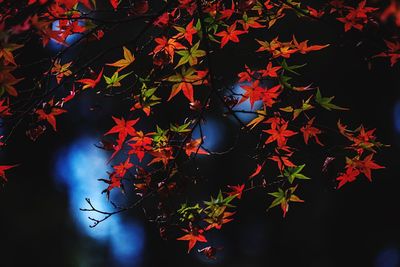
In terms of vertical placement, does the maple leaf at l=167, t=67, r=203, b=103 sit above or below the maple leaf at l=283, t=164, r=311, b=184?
above

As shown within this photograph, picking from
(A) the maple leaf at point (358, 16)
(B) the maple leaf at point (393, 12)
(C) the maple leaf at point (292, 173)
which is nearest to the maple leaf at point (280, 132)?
(C) the maple leaf at point (292, 173)

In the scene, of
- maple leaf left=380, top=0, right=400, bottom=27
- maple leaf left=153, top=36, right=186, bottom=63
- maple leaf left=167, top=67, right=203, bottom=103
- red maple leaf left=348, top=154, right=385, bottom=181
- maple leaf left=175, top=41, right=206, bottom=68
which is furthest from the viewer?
red maple leaf left=348, top=154, right=385, bottom=181

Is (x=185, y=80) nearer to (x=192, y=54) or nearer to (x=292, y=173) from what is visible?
(x=192, y=54)

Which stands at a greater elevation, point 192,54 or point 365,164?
point 192,54

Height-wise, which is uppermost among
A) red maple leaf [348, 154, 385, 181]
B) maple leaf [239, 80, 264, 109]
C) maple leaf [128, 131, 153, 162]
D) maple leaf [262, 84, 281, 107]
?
maple leaf [239, 80, 264, 109]

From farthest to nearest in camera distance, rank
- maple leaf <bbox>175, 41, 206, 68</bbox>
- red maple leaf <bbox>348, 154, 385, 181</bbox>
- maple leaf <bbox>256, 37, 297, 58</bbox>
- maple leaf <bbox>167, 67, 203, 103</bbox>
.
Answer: red maple leaf <bbox>348, 154, 385, 181</bbox> < maple leaf <bbox>256, 37, 297, 58</bbox> < maple leaf <bbox>175, 41, 206, 68</bbox> < maple leaf <bbox>167, 67, 203, 103</bbox>

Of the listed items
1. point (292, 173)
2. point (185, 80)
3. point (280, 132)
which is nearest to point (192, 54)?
point (185, 80)

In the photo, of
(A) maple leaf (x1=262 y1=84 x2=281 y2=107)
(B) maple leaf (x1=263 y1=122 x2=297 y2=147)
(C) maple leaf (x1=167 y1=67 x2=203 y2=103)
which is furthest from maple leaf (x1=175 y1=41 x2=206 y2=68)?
(B) maple leaf (x1=263 y1=122 x2=297 y2=147)

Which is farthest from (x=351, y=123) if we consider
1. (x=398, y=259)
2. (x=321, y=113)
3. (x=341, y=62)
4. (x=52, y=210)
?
(x=52, y=210)

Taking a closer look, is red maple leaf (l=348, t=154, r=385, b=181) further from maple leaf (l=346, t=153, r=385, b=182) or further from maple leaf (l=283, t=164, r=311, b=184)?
maple leaf (l=283, t=164, r=311, b=184)

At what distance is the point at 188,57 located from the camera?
218 centimetres

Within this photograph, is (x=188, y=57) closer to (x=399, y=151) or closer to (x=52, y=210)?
(x=399, y=151)

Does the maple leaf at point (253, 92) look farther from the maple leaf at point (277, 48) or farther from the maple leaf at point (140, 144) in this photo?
the maple leaf at point (140, 144)

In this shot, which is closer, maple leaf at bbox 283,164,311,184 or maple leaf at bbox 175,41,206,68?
maple leaf at bbox 175,41,206,68
